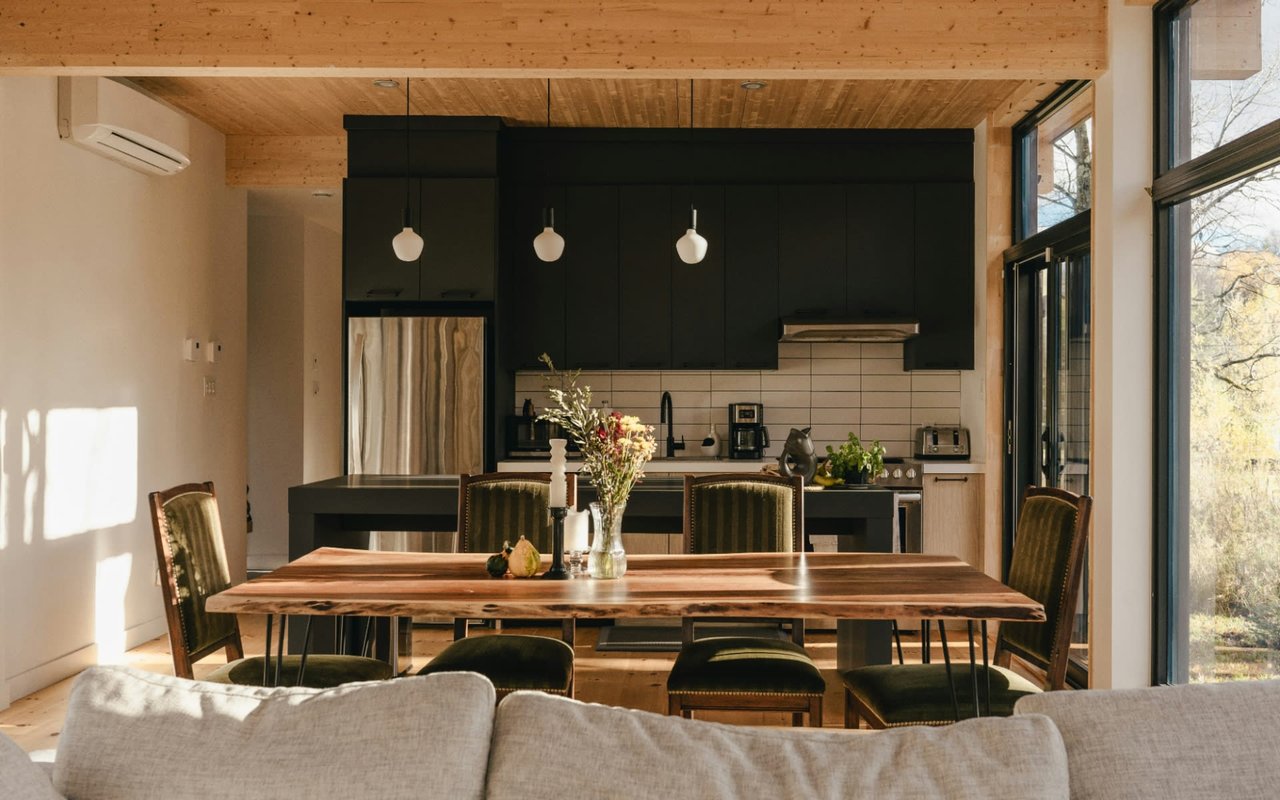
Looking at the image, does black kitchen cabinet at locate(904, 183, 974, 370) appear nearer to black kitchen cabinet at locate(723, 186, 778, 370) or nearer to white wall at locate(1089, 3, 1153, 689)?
black kitchen cabinet at locate(723, 186, 778, 370)

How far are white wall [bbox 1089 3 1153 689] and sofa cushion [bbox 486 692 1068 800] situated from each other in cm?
288

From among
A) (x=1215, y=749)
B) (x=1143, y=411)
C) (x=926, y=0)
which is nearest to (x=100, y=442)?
(x=926, y=0)

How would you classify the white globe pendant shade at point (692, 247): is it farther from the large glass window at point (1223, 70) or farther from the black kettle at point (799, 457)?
the large glass window at point (1223, 70)

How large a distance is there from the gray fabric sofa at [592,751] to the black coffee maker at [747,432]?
4911mm

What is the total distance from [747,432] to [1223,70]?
133 inches

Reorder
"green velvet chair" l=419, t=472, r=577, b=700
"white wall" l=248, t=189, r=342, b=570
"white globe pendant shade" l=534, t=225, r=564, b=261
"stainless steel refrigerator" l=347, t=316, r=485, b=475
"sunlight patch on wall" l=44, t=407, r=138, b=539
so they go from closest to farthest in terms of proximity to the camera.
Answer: "green velvet chair" l=419, t=472, r=577, b=700, "sunlight patch on wall" l=44, t=407, r=138, b=539, "white globe pendant shade" l=534, t=225, r=564, b=261, "stainless steel refrigerator" l=347, t=316, r=485, b=475, "white wall" l=248, t=189, r=342, b=570

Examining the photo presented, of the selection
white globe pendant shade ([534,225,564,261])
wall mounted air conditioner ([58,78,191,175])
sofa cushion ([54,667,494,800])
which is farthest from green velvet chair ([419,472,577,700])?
wall mounted air conditioner ([58,78,191,175])

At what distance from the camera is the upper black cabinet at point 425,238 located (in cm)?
590

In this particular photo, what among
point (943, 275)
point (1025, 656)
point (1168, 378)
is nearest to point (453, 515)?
point (1025, 656)

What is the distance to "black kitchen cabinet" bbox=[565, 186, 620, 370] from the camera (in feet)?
20.4

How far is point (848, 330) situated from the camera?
19.7ft

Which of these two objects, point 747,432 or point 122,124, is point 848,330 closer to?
point 747,432

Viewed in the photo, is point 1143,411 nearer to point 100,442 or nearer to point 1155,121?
point 1155,121

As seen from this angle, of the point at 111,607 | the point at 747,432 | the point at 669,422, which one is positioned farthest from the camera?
the point at 669,422
